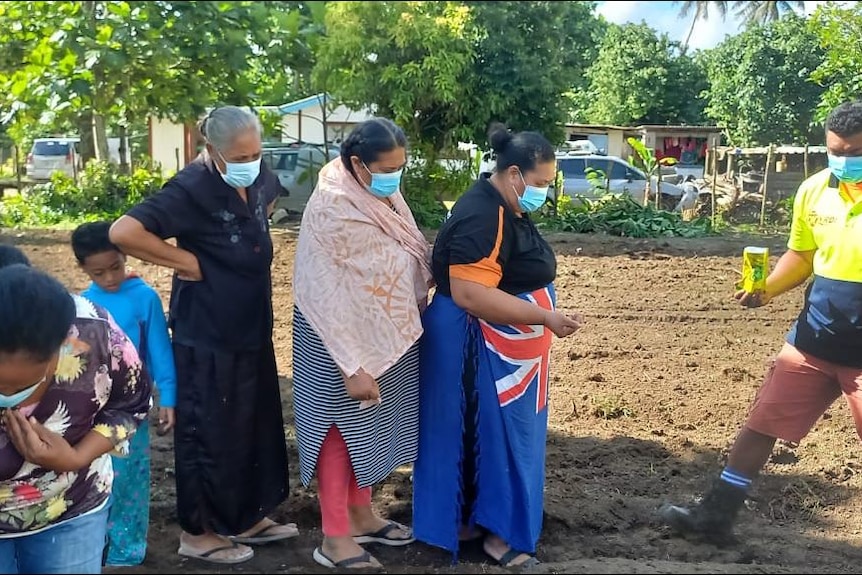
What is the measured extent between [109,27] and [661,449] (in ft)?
23.3

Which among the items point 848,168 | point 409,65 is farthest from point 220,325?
point 409,65

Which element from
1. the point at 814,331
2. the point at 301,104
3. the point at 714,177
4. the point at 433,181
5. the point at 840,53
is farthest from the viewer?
the point at 433,181

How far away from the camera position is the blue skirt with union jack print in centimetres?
337

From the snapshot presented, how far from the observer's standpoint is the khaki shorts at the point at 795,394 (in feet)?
12.1

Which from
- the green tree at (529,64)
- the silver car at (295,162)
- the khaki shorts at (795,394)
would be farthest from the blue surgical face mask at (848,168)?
the silver car at (295,162)

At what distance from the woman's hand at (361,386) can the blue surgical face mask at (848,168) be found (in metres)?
1.92

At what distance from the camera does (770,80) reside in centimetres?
816

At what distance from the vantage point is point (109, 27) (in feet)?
30.5

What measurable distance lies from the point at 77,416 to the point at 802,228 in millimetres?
2832

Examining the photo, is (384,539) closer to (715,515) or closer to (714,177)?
(715,515)

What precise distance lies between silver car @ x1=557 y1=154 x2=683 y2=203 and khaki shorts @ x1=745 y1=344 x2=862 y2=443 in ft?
32.4

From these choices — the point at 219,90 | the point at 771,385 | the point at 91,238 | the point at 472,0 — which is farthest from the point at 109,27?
the point at 771,385

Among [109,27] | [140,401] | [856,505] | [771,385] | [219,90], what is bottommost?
[856,505]

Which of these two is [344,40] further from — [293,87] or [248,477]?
[248,477]
